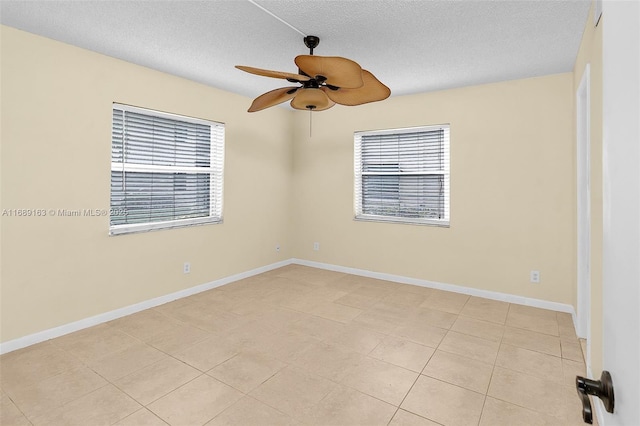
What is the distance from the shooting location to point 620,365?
1.82ft

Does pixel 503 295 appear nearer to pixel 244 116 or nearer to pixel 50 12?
pixel 244 116

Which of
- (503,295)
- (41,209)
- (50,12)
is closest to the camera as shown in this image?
(50,12)

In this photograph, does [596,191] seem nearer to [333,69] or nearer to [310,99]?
[333,69]

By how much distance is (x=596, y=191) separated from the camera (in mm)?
1982

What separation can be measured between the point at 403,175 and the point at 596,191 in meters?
2.60

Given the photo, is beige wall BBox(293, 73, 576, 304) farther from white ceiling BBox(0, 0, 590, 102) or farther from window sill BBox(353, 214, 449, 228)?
white ceiling BBox(0, 0, 590, 102)

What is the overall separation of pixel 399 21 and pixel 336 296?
2881mm

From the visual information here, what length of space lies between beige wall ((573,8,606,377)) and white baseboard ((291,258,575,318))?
146cm

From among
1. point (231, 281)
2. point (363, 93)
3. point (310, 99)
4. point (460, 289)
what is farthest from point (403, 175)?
point (231, 281)

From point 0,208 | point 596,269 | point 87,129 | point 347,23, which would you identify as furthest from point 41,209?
point 596,269

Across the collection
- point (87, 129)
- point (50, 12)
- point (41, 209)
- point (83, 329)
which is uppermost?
point (50, 12)

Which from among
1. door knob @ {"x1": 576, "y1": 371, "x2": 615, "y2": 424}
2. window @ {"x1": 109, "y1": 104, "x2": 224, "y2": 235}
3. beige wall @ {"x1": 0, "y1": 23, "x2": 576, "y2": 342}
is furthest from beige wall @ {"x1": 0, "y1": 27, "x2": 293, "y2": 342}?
door knob @ {"x1": 576, "y1": 371, "x2": 615, "y2": 424}

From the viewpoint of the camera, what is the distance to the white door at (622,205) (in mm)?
480

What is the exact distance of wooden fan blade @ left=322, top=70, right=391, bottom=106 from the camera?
2.18m
